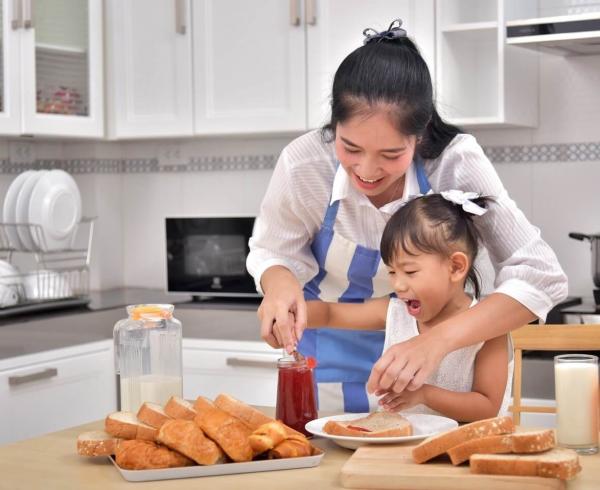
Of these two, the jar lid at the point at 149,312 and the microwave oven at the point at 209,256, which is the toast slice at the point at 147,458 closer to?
the jar lid at the point at 149,312

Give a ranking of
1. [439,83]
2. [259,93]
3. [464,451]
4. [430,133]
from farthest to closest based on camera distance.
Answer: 1. [259,93]
2. [439,83]
3. [430,133]
4. [464,451]

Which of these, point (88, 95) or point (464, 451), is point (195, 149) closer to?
point (88, 95)

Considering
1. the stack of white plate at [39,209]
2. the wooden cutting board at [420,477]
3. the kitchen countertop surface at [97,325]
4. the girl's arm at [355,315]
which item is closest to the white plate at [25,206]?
the stack of white plate at [39,209]

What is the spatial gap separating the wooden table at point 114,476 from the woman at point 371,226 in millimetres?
203

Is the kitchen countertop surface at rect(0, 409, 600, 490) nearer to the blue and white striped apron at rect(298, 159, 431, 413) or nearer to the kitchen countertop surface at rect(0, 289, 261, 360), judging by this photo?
the blue and white striped apron at rect(298, 159, 431, 413)

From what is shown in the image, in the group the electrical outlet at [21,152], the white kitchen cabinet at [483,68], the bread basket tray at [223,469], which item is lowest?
the bread basket tray at [223,469]

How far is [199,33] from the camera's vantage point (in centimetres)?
348

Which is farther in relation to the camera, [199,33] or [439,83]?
[199,33]

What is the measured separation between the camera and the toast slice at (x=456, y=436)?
1366 mm

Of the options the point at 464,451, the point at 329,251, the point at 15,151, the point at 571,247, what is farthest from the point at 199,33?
the point at 464,451

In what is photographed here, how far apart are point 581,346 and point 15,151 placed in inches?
91.0

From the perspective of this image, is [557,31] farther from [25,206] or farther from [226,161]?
[25,206]

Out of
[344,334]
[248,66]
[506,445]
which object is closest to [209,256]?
[248,66]

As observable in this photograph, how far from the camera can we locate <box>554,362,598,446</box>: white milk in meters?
1.49
